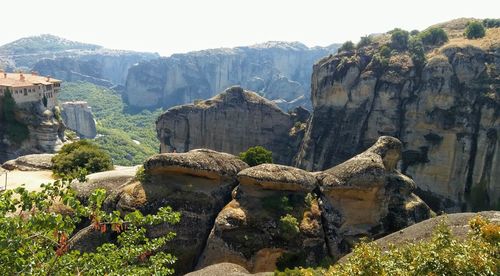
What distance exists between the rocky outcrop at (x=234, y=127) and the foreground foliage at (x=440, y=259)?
78.1 metres

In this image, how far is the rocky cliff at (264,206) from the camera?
3055cm

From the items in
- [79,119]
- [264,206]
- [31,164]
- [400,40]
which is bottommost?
[79,119]

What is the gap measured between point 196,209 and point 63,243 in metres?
21.3

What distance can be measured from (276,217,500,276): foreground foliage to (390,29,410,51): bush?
74513 millimetres

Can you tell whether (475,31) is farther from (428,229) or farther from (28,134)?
(28,134)

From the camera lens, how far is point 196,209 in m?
32.6

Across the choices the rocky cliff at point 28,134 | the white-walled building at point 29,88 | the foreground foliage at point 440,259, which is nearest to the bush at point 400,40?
the rocky cliff at point 28,134

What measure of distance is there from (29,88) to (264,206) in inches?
2347

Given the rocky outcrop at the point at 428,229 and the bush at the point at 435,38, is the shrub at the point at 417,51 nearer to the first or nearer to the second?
the bush at the point at 435,38

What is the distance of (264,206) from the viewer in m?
32.3

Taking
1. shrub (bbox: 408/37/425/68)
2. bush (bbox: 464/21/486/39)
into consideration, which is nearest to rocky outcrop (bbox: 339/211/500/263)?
shrub (bbox: 408/37/425/68)

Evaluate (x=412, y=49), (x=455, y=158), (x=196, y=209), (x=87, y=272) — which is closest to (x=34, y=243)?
(x=87, y=272)

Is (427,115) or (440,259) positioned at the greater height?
(440,259)

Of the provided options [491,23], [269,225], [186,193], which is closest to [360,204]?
[269,225]
